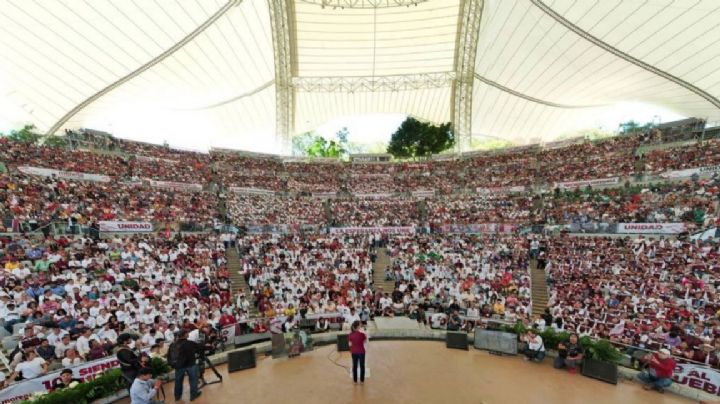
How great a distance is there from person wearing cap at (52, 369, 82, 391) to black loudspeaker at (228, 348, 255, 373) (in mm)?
2923

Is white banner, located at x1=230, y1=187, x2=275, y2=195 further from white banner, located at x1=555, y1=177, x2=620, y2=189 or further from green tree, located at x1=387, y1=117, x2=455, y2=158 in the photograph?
green tree, located at x1=387, y1=117, x2=455, y2=158

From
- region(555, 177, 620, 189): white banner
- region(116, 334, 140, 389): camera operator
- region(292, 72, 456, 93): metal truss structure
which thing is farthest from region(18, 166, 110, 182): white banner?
region(555, 177, 620, 189): white banner

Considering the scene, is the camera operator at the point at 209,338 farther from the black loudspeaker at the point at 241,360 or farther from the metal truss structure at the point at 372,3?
the metal truss structure at the point at 372,3

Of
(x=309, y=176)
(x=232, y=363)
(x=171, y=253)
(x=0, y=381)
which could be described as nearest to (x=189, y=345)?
(x=232, y=363)

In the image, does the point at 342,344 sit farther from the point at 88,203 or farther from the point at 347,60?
the point at 347,60

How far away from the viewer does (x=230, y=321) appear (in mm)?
11125

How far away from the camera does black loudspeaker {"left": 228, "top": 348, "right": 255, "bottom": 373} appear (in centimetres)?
863

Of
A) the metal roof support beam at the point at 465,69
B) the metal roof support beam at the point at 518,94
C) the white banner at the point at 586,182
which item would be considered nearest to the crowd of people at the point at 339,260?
the white banner at the point at 586,182

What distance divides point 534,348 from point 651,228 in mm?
12603

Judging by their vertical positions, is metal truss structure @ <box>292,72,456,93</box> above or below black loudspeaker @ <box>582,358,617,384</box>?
above

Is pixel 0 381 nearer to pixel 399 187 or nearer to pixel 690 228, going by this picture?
pixel 690 228

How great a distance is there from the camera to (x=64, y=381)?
7.02m

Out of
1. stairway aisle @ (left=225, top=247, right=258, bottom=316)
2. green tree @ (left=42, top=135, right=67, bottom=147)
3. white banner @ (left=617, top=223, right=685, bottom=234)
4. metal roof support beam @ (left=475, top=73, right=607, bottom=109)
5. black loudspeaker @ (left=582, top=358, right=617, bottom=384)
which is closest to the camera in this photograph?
black loudspeaker @ (left=582, top=358, right=617, bottom=384)

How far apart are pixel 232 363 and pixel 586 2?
2459 cm
